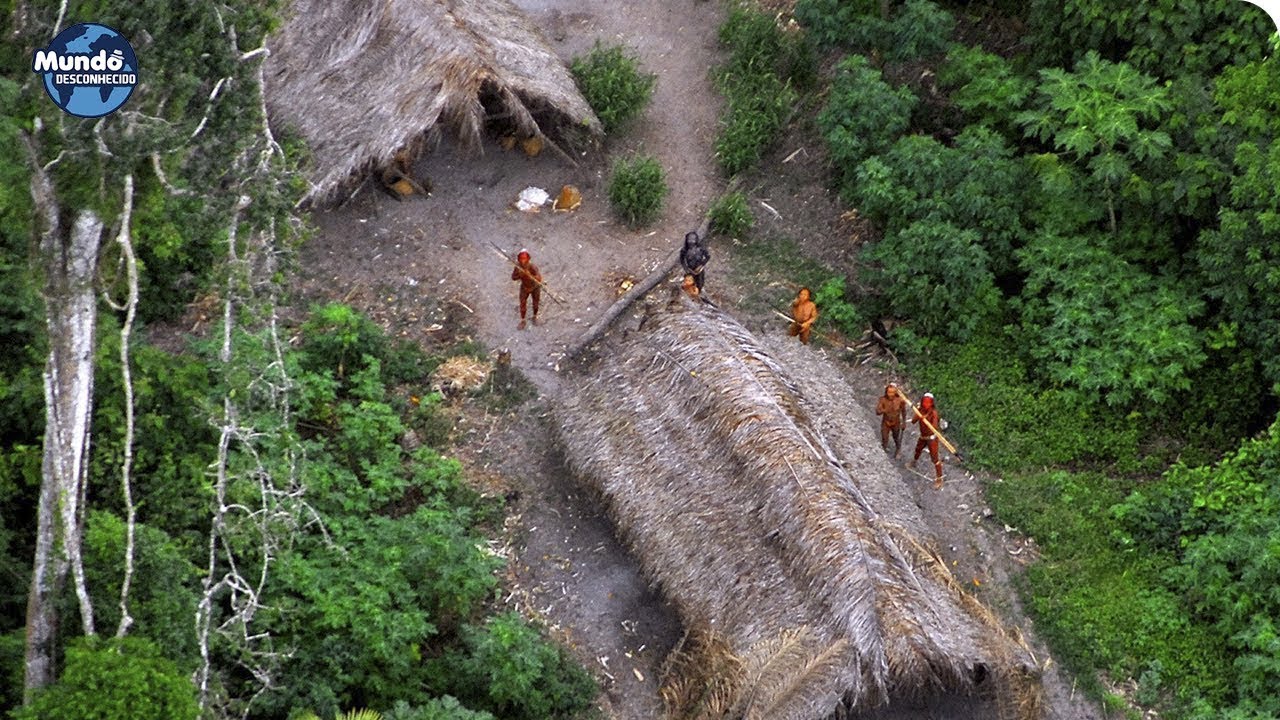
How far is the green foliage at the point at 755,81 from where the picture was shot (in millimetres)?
17203

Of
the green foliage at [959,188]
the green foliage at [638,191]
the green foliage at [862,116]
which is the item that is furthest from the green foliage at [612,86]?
the green foliage at [959,188]

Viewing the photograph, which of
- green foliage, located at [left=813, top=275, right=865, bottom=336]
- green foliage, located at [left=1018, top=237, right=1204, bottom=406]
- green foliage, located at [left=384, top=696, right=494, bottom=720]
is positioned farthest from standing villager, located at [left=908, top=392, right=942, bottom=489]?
green foliage, located at [left=384, top=696, right=494, bottom=720]

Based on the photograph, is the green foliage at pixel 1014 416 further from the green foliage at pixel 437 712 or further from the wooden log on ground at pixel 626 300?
the green foliage at pixel 437 712

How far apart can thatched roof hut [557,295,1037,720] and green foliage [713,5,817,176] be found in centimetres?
398

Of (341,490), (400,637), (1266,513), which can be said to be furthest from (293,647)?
(1266,513)

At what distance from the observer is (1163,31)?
14812 mm

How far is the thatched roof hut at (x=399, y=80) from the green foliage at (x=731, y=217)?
1.61m

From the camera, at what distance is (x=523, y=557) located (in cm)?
1333

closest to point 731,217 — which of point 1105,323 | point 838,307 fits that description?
point 838,307

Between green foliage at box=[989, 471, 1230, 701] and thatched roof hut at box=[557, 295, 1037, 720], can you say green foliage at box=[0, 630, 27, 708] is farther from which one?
green foliage at box=[989, 471, 1230, 701]

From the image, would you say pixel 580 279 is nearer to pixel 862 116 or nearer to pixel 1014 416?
pixel 862 116

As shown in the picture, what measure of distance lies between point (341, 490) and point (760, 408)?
355cm

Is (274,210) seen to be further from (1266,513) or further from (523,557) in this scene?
(1266,513)

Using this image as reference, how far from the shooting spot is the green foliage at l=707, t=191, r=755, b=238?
16453 millimetres
